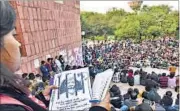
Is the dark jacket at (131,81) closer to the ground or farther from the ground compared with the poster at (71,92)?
closer to the ground

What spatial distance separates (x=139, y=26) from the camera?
78.7 feet

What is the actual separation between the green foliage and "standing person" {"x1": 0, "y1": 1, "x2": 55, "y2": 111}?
2070 cm


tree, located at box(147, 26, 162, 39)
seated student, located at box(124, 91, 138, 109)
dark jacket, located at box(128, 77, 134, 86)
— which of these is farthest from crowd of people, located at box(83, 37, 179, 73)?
tree, located at box(147, 26, 162, 39)

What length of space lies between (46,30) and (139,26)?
1521 centimetres

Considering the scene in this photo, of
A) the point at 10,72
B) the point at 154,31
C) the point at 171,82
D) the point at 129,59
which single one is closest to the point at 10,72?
the point at 10,72

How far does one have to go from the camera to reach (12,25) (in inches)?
25.6

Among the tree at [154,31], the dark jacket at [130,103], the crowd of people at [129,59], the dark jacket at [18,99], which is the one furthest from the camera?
the tree at [154,31]

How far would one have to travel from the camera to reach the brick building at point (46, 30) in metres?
7.52

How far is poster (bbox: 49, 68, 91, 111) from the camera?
1416mm

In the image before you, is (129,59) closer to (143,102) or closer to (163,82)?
(163,82)

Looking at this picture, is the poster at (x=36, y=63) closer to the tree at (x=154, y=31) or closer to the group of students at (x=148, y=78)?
the group of students at (x=148, y=78)

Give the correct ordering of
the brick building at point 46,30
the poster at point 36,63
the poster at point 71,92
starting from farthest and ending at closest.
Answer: the poster at point 36,63, the brick building at point 46,30, the poster at point 71,92

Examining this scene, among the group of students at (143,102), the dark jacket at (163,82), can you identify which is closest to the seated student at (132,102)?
the group of students at (143,102)

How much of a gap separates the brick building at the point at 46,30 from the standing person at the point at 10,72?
4715 mm
